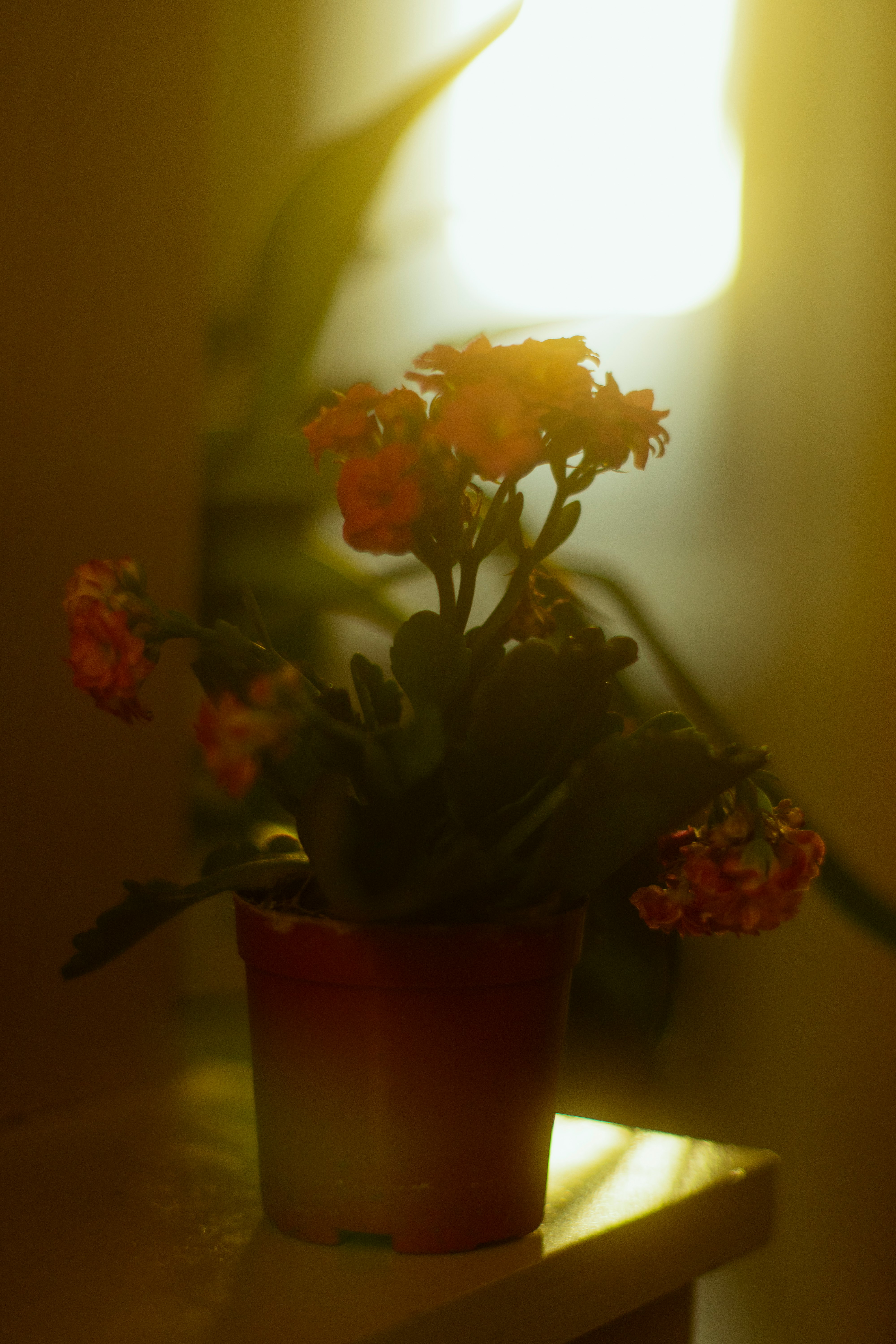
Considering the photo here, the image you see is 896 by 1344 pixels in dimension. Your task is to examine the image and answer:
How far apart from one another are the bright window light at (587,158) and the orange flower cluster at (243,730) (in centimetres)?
71

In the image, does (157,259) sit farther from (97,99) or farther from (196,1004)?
(196,1004)

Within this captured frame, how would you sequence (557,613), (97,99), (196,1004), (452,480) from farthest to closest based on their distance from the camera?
(196,1004) < (97,99) < (557,613) < (452,480)

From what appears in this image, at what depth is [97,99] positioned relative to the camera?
2.10 feet

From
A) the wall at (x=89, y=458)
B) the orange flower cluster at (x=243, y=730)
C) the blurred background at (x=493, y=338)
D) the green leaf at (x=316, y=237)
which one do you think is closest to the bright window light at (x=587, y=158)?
the blurred background at (x=493, y=338)

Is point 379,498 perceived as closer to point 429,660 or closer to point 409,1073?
point 429,660

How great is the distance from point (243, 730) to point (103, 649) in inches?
2.8

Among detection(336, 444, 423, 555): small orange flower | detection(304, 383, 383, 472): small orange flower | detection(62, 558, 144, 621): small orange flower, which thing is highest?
detection(304, 383, 383, 472): small orange flower

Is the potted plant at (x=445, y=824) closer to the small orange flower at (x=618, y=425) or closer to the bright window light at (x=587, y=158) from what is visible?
the small orange flower at (x=618, y=425)

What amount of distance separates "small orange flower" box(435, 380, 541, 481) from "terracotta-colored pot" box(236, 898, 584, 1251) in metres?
0.18

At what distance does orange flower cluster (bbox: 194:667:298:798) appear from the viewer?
38cm

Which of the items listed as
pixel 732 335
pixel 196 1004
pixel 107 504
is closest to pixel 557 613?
pixel 107 504

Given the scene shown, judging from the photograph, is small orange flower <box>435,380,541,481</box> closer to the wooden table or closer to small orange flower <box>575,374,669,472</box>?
small orange flower <box>575,374,669,472</box>

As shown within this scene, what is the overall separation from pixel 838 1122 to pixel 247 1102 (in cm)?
53

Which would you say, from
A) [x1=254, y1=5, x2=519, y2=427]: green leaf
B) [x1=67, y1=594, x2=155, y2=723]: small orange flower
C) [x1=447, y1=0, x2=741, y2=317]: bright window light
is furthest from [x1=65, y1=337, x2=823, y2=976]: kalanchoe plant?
[x1=447, y1=0, x2=741, y2=317]: bright window light
